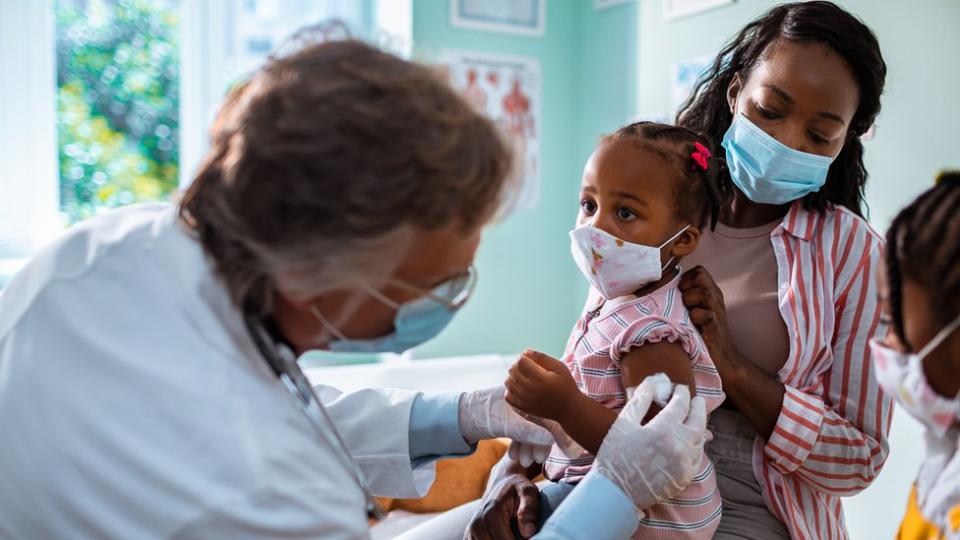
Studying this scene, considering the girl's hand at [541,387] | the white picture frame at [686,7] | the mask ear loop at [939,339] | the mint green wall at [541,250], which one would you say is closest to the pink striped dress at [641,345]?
the girl's hand at [541,387]

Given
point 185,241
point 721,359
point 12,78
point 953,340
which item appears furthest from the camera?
point 12,78

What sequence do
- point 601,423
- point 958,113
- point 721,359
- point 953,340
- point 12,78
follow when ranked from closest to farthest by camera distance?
point 953,340 < point 601,423 < point 721,359 < point 958,113 < point 12,78

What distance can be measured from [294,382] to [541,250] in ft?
9.04

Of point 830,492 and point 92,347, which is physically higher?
point 92,347

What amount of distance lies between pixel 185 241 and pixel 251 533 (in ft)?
1.10

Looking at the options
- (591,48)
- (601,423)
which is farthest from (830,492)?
→ (591,48)

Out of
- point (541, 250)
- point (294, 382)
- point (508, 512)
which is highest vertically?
point (294, 382)

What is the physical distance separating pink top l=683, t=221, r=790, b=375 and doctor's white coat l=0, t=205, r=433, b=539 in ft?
2.49

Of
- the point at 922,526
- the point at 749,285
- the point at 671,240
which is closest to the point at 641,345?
the point at 671,240

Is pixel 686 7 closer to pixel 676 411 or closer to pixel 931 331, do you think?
pixel 676 411

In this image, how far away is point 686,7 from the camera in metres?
3.03

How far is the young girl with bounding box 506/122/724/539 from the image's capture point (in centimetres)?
125

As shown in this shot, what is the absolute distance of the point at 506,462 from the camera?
1489 mm

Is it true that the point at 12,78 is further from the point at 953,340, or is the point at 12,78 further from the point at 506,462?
the point at 953,340
